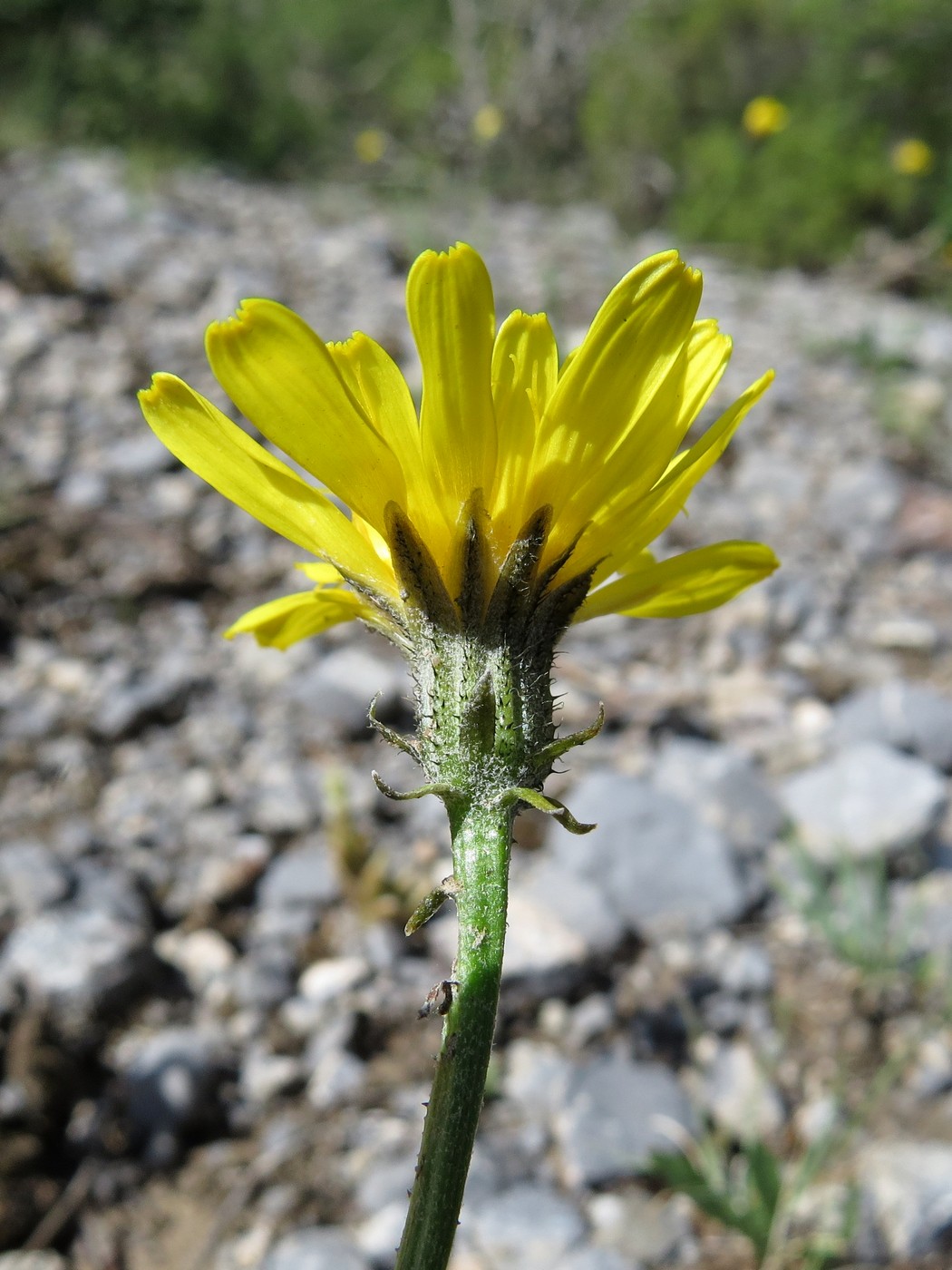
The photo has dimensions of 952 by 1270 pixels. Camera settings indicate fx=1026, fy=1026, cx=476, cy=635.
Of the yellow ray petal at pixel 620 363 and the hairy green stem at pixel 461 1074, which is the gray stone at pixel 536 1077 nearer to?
the hairy green stem at pixel 461 1074

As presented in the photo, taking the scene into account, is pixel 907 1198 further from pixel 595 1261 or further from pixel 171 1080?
pixel 171 1080

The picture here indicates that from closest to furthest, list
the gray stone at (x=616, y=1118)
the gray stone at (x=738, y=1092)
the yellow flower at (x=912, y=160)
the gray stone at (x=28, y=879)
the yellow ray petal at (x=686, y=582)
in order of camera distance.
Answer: the yellow ray petal at (x=686, y=582)
the gray stone at (x=616, y=1118)
the gray stone at (x=738, y=1092)
the gray stone at (x=28, y=879)
the yellow flower at (x=912, y=160)

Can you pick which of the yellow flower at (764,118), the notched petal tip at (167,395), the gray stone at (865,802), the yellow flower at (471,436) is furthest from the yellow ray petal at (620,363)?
the yellow flower at (764,118)

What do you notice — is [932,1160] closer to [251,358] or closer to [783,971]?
[783,971]

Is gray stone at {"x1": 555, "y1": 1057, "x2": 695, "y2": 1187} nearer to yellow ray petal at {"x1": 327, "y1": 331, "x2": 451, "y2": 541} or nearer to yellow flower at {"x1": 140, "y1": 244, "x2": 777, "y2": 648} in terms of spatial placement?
yellow flower at {"x1": 140, "y1": 244, "x2": 777, "y2": 648}

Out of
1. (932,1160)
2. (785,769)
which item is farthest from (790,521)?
(932,1160)

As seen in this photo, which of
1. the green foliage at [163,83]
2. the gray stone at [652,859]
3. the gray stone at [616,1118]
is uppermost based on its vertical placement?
the green foliage at [163,83]
